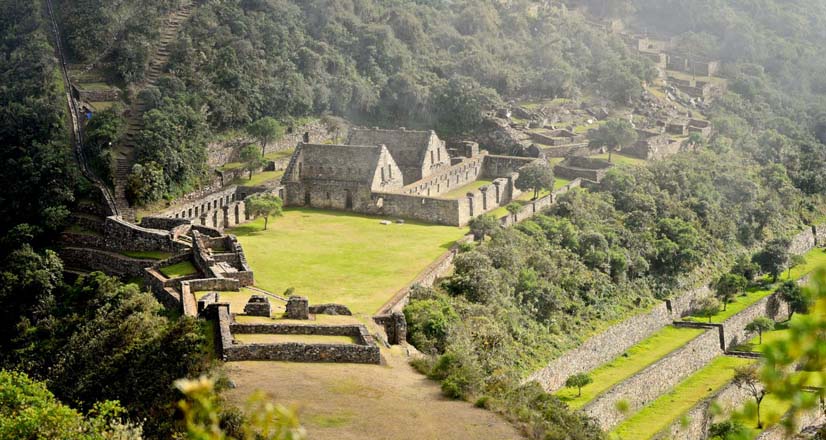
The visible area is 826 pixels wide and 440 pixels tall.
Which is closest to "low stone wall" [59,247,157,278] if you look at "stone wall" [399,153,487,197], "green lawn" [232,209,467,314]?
"green lawn" [232,209,467,314]

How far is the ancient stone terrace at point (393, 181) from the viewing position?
56.1 metres

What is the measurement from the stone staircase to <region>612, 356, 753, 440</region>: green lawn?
26361mm

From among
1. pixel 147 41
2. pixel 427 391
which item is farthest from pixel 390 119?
pixel 427 391

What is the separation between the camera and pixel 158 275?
4212 cm

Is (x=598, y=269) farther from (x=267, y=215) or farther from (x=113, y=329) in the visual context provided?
(x=113, y=329)

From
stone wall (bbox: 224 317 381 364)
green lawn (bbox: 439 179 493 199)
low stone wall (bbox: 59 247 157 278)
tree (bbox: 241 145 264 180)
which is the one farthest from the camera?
tree (bbox: 241 145 264 180)

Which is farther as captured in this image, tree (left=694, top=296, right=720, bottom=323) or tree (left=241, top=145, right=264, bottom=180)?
tree (left=241, top=145, right=264, bottom=180)

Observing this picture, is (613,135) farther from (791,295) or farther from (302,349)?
(302,349)

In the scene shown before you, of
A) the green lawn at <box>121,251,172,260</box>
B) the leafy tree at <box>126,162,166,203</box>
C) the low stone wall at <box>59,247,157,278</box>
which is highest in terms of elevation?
the leafy tree at <box>126,162,166,203</box>

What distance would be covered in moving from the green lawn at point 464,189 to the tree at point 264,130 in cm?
1259

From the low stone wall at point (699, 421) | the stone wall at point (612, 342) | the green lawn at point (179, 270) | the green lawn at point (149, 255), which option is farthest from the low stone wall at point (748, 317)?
the green lawn at point (149, 255)

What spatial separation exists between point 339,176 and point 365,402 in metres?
31.6

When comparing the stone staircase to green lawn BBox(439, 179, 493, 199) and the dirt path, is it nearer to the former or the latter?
green lawn BBox(439, 179, 493, 199)

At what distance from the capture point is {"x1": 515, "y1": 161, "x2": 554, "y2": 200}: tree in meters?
61.2
